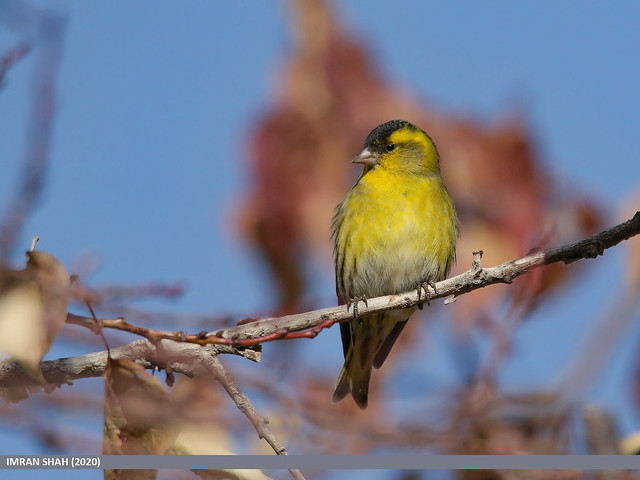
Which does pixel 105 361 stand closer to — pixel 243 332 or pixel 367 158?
pixel 243 332

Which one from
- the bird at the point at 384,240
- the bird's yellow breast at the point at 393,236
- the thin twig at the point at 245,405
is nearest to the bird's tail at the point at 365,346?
the bird at the point at 384,240

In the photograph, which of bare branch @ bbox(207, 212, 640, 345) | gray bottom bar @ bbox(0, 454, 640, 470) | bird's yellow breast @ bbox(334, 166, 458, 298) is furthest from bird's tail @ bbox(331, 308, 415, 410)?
gray bottom bar @ bbox(0, 454, 640, 470)

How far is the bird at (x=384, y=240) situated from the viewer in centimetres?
489

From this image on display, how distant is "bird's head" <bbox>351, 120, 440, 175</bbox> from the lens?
5277mm

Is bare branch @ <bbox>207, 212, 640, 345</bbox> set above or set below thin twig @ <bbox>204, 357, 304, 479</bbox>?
above

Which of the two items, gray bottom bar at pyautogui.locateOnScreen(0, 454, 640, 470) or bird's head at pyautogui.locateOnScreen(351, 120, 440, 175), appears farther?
bird's head at pyautogui.locateOnScreen(351, 120, 440, 175)

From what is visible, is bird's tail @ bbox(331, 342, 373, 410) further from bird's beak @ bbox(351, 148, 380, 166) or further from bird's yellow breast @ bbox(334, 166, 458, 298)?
bird's beak @ bbox(351, 148, 380, 166)

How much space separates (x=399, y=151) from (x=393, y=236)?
711 millimetres

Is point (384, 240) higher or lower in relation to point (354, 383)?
higher

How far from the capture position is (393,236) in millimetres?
4930

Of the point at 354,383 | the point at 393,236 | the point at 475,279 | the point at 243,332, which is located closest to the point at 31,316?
the point at 243,332

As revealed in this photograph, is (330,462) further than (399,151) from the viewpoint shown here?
No

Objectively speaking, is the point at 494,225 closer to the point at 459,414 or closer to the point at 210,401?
the point at 459,414

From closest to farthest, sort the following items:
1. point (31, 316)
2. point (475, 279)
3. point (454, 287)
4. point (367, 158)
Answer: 1. point (31, 316)
2. point (475, 279)
3. point (454, 287)
4. point (367, 158)
